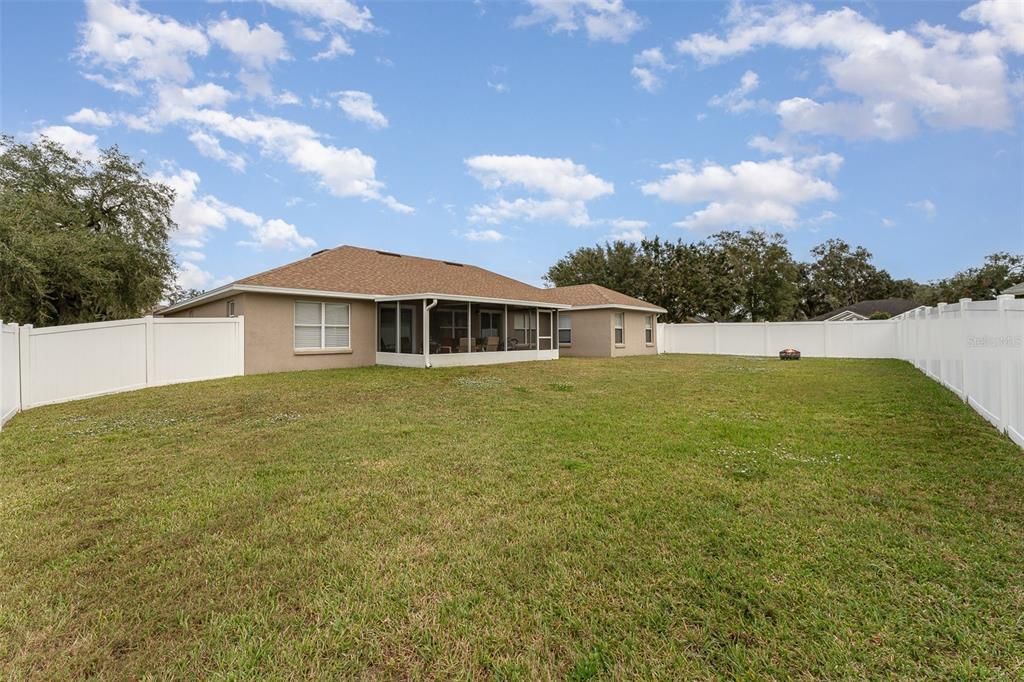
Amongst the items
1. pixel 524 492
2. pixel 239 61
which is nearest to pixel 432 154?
pixel 239 61

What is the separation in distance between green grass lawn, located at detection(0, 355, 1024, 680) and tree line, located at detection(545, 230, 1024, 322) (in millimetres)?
28581

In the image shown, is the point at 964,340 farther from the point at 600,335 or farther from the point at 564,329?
the point at 564,329

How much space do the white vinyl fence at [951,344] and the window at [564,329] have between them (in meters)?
8.33

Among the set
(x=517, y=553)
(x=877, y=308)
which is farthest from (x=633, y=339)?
(x=877, y=308)

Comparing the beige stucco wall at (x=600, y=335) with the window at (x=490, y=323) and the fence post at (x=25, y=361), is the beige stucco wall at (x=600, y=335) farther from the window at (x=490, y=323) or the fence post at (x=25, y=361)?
the fence post at (x=25, y=361)

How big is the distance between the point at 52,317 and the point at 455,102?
1809 centimetres

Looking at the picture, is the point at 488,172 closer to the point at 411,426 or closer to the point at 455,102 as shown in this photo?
the point at 455,102

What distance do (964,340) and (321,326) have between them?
14.5 meters

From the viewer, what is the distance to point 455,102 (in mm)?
14305

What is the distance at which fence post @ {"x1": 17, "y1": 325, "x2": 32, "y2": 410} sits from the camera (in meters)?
7.61

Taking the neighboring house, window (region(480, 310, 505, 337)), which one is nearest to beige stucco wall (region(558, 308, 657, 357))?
window (region(480, 310, 505, 337))

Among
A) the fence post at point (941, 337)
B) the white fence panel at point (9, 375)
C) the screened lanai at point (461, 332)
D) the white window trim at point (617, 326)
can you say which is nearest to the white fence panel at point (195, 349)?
the white fence panel at point (9, 375)

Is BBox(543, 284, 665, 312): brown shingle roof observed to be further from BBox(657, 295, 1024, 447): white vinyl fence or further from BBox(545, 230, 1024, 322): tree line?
BBox(545, 230, 1024, 322): tree line

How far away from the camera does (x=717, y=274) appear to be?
3472 centimetres
